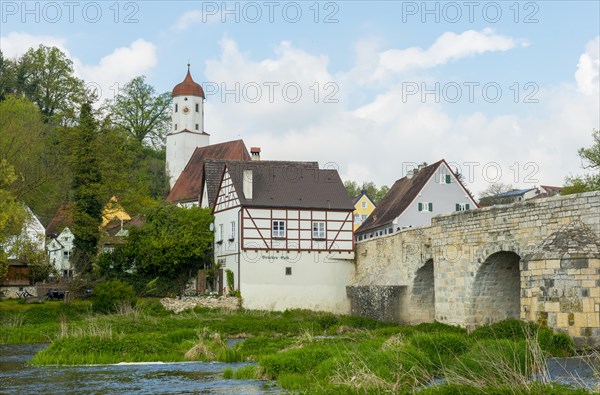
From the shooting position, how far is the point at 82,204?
43.8 m

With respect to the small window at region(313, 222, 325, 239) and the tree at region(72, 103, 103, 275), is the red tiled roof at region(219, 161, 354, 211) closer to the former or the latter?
the small window at region(313, 222, 325, 239)

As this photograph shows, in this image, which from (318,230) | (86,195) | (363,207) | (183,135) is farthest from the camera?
(363,207)

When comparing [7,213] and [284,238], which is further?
[284,238]

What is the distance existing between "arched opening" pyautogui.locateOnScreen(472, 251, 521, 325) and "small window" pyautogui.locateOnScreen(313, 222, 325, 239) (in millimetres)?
15944

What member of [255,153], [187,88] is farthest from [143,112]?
[255,153]

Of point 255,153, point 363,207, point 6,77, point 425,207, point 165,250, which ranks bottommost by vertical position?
point 165,250

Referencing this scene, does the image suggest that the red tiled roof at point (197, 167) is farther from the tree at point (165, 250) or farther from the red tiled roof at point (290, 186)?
the red tiled roof at point (290, 186)

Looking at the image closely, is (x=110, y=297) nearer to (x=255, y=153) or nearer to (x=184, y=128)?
(x=255, y=153)

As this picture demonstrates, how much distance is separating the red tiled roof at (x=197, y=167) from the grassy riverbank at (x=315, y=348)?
23.7 meters

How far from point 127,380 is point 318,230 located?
26088mm

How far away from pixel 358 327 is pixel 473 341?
1591cm

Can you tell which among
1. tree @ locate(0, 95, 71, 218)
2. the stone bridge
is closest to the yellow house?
tree @ locate(0, 95, 71, 218)

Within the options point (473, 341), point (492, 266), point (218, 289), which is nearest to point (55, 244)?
point (218, 289)

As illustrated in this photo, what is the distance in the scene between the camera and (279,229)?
4450cm
